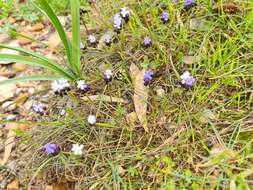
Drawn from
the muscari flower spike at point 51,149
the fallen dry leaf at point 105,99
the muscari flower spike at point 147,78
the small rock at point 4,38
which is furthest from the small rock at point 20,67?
the muscari flower spike at point 147,78

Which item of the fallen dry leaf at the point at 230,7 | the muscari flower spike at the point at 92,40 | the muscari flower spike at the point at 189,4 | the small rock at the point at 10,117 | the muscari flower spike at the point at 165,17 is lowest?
the small rock at the point at 10,117

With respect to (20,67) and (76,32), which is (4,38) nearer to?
(20,67)

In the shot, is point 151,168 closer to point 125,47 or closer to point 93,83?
point 93,83

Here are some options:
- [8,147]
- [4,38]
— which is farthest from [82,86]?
[4,38]

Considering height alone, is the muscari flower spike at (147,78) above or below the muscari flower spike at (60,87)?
above

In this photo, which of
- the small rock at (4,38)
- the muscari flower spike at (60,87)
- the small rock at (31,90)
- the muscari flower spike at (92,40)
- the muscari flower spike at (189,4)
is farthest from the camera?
the small rock at (4,38)

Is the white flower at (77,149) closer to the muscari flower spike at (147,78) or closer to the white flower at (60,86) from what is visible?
the white flower at (60,86)

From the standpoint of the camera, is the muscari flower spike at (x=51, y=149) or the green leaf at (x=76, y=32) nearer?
the muscari flower spike at (x=51, y=149)
